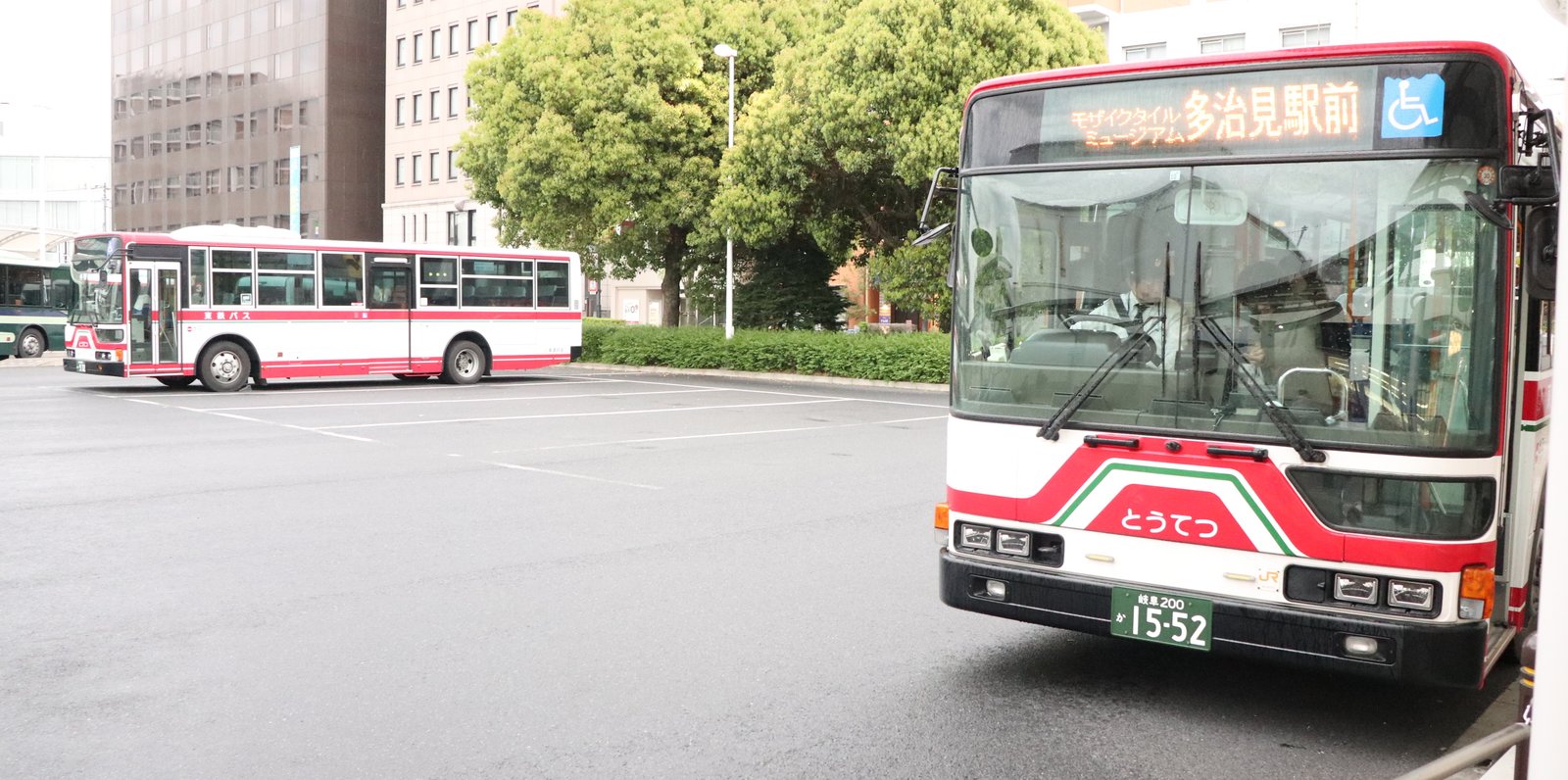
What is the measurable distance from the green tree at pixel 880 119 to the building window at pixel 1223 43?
1746cm

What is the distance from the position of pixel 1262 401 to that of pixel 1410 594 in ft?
2.71

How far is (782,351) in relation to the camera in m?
30.3

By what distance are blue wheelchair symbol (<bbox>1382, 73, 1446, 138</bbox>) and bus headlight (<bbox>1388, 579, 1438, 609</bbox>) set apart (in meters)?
1.55

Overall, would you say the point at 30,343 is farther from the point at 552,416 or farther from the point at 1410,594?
the point at 1410,594

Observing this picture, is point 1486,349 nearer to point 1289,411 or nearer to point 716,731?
point 1289,411

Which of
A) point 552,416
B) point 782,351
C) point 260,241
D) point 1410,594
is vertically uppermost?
point 260,241

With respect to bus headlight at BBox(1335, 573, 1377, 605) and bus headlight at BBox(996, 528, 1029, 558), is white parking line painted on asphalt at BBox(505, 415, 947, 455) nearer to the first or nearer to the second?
bus headlight at BBox(996, 528, 1029, 558)

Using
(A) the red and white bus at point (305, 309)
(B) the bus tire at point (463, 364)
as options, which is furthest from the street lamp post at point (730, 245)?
(B) the bus tire at point (463, 364)

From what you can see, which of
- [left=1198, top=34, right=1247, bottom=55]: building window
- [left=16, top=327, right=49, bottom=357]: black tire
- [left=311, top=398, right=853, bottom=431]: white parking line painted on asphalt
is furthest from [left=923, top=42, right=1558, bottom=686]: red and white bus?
[left=1198, top=34, right=1247, bottom=55]: building window

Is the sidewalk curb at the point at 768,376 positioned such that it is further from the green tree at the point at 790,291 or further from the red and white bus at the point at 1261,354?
the red and white bus at the point at 1261,354

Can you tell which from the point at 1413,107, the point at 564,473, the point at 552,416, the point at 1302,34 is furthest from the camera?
the point at 1302,34

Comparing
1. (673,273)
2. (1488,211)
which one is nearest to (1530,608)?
(1488,211)

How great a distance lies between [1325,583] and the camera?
4.74 metres

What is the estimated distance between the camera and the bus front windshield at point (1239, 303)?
182 inches
